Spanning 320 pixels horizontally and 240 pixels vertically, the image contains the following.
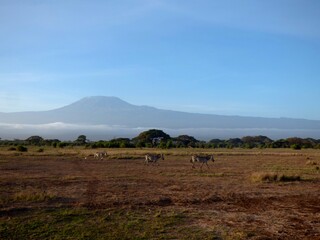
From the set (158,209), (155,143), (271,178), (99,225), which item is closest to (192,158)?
(271,178)

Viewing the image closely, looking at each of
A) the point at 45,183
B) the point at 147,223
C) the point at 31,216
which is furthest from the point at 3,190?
the point at 147,223

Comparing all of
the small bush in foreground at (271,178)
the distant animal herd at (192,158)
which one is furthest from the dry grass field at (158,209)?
the distant animal herd at (192,158)

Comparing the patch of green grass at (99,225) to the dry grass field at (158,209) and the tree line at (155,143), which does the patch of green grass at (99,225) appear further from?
the tree line at (155,143)

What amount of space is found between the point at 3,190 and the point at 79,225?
689cm

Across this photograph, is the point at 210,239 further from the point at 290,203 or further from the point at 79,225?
the point at 290,203

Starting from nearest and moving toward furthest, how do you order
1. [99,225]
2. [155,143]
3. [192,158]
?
1. [99,225]
2. [192,158]
3. [155,143]

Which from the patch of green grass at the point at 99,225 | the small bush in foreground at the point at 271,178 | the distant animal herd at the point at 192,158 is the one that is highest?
the distant animal herd at the point at 192,158

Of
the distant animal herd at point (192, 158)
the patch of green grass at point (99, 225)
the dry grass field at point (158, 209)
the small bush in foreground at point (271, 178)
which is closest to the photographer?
the patch of green grass at point (99, 225)

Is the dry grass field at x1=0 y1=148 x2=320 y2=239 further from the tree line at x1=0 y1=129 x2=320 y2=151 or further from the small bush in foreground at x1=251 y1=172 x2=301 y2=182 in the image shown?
the tree line at x1=0 y1=129 x2=320 y2=151

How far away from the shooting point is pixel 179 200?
1474 cm

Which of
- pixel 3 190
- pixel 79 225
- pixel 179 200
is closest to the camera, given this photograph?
pixel 79 225

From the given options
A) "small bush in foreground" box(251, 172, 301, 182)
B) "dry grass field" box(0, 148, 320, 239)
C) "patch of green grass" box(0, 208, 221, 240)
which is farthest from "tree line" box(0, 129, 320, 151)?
"patch of green grass" box(0, 208, 221, 240)

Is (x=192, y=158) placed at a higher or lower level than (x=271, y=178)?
higher

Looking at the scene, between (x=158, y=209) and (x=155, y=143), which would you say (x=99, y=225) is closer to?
(x=158, y=209)
